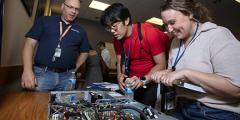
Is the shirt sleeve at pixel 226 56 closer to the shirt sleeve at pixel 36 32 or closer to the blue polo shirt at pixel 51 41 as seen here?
the blue polo shirt at pixel 51 41

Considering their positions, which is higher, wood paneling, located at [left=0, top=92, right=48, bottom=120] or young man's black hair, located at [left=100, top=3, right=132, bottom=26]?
young man's black hair, located at [left=100, top=3, right=132, bottom=26]

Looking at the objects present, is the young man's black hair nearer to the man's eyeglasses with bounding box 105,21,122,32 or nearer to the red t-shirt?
the man's eyeglasses with bounding box 105,21,122,32

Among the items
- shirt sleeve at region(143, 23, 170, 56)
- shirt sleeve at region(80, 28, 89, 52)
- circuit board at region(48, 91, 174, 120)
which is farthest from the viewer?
shirt sleeve at region(80, 28, 89, 52)

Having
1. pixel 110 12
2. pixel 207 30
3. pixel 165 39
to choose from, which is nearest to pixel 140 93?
pixel 165 39

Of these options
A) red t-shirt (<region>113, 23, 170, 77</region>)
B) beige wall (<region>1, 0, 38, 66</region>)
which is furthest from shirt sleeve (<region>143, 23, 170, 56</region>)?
beige wall (<region>1, 0, 38, 66</region>)

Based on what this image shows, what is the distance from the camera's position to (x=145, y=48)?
172 cm

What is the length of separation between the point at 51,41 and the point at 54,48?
2.7 inches

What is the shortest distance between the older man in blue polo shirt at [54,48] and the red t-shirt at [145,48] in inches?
20.2

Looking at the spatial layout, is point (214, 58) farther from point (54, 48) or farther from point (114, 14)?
point (54, 48)

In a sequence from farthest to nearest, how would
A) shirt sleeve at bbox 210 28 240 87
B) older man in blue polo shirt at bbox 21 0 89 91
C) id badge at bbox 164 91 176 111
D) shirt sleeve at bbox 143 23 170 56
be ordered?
older man in blue polo shirt at bbox 21 0 89 91 < shirt sleeve at bbox 143 23 170 56 < id badge at bbox 164 91 176 111 < shirt sleeve at bbox 210 28 240 87

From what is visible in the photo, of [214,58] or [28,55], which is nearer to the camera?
[214,58]

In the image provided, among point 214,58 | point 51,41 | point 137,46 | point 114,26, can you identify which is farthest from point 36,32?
point 214,58

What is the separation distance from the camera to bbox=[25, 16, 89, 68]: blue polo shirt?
1854 millimetres

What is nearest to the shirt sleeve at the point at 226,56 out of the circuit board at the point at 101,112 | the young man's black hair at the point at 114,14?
the circuit board at the point at 101,112
